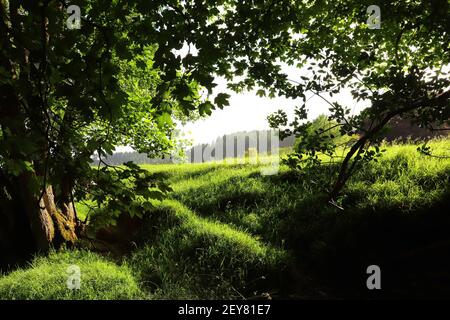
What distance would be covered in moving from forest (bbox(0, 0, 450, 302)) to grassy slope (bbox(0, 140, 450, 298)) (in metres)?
0.04

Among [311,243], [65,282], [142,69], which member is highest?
[142,69]

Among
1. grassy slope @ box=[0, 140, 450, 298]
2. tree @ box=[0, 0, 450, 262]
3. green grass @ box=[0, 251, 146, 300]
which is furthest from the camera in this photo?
grassy slope @ box=[0, 140, 450, 298]

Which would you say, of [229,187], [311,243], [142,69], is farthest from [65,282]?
[229,187]

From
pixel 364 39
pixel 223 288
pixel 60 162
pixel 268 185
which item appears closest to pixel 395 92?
pixel 364 39

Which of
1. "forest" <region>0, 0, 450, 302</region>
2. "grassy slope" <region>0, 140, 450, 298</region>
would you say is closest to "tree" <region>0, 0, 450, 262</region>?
"forest" <region>0, 0, 450, 302</region>

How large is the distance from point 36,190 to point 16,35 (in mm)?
1525

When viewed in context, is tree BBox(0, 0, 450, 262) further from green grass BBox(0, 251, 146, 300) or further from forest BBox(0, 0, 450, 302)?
green grass BBox(0, 251, 146, 300)

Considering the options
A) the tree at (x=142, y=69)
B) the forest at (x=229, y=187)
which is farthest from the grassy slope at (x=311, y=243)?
the tree at (x=142, y=69)

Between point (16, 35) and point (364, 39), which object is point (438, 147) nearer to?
point (364, 39)

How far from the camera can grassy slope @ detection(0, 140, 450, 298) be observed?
23.5 feet

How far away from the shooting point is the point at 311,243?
853 centimetres

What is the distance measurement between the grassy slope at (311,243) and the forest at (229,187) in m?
0.04

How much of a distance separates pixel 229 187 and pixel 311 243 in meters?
4.70

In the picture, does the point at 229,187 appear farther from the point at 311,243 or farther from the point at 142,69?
the point at 142,69
